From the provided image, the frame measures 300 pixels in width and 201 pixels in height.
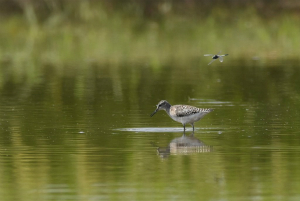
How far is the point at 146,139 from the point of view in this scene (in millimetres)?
15523

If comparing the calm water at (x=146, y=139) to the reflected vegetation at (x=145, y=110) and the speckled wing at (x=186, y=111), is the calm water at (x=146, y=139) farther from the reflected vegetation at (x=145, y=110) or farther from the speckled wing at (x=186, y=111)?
the speckled wing at (x=186, y=111)

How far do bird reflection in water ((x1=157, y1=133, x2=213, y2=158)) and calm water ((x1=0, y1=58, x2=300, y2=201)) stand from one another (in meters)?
0.02

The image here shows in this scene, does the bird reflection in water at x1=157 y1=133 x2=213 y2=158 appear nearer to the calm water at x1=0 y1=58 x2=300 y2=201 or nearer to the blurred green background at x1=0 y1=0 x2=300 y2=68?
the calm water at x1=0 y1=58 x2=300 y2=201

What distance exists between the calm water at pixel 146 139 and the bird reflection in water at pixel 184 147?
0.02 m

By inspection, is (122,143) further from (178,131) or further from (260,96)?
(260,96)

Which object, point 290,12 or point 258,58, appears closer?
point 258,58

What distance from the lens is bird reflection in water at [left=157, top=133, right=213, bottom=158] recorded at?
46.3 ft

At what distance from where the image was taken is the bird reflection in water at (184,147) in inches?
556

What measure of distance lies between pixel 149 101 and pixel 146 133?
17.1ft

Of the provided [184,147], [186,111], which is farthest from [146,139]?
[186,111]

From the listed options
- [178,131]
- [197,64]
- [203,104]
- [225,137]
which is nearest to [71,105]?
[203,104]

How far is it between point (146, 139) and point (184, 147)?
1042mm

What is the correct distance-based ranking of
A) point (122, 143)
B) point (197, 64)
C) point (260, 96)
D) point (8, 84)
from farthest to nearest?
point (197, 64) < point (8, 84) < point (260, 96) < point (122, 143)

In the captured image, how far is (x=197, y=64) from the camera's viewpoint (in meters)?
31.6
